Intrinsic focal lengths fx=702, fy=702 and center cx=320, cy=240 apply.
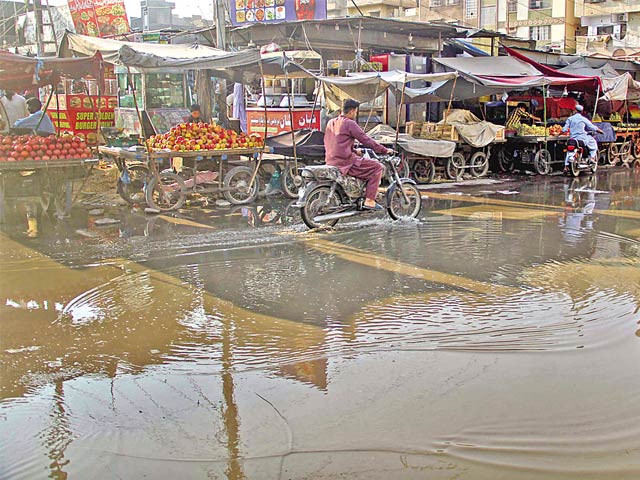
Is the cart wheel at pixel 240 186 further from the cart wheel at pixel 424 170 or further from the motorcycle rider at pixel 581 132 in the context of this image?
the motorcycle rider at pixel 581 132

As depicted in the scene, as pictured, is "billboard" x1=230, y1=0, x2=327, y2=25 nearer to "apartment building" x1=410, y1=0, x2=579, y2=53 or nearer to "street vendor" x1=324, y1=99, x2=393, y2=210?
"street vendor" x1=324, y1=99, x2=393, y2=210

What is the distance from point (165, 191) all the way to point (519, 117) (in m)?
11.3

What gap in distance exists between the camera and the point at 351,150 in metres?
9.94

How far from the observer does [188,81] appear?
19.9m

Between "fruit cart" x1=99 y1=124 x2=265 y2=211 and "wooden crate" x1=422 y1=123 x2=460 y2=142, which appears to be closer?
"fruit cart" x1=99 y1=124 x2=265 y2=211

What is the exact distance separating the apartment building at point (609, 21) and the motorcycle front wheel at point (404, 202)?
34743 millimetres

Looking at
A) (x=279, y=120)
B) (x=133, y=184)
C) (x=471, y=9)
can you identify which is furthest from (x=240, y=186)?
(x=471, y=9)

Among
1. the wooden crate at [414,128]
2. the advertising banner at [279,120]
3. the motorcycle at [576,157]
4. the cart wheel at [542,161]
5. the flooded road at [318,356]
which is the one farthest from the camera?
the advertising banner at [279,120]

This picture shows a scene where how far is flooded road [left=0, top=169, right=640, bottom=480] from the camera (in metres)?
3.64

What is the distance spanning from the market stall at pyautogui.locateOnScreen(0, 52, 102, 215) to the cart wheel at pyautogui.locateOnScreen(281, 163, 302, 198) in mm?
3573

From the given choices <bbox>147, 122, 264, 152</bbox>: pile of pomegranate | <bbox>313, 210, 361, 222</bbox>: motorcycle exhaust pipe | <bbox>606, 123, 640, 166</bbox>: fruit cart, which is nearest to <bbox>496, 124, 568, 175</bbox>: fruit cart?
<bbox>606, 123, 640, 166</bbox>: fruit cart

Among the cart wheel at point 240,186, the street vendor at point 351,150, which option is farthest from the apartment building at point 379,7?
the street vendor at point 351,150

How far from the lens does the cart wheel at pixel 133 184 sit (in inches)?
455

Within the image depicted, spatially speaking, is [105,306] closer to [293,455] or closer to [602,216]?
[293,455]
